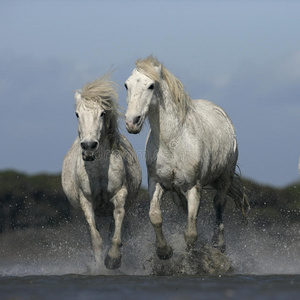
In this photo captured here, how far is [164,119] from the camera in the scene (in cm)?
1065

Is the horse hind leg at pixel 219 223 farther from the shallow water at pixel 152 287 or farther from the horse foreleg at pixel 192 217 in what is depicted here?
the shallow water at pixel 152 287

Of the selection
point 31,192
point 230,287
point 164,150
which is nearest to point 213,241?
point 164,150

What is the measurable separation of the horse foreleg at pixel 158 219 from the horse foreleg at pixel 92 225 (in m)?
0.73

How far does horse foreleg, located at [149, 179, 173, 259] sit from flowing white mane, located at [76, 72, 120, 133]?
100cm

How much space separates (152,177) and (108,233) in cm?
151

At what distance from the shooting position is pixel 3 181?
2575 centimetres

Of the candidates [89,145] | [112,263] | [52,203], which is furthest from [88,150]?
[52,203]

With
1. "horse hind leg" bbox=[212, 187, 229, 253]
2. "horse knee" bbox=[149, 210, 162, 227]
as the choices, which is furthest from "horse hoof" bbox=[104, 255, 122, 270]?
"horse hind leg" bbox=[212, 187, 229, 253]

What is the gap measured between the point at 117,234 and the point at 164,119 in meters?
1.51

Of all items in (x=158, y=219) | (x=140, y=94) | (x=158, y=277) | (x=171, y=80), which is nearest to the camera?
(x=140, y=94)

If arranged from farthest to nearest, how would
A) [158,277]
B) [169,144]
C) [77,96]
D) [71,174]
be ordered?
[71,174] < [77,96] < [169,144] < [158,277]

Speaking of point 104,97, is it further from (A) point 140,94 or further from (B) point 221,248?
(B) point 221,248

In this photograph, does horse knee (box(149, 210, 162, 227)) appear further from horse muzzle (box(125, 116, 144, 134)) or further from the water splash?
horse muzzle (box(125, 116, 144, 134))

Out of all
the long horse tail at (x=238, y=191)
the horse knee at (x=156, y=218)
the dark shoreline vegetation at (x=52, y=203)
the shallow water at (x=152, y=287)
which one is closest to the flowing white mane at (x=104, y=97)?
the horse knee at (x=156, y=218)
